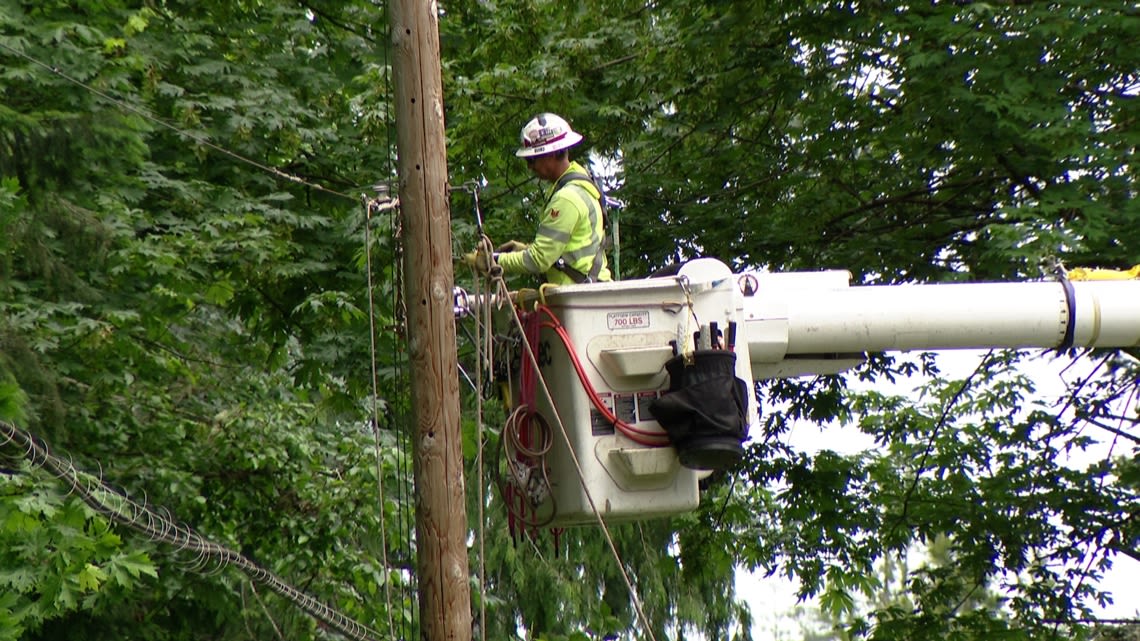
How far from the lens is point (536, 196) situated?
40.5 ft

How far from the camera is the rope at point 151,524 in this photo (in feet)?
29.6

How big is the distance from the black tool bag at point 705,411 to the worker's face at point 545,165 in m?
1.32

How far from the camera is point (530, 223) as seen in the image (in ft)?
39.5

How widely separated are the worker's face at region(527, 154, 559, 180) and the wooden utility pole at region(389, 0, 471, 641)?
61 centimetres

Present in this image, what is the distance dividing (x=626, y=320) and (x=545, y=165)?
1045 mm

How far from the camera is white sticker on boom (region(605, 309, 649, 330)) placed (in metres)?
6.96

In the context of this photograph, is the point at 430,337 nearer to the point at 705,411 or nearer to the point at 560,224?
the point at 560,224

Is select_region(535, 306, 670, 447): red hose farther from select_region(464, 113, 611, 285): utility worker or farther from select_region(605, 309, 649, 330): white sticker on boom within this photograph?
select_region(464, 113, 611, 285): utility worker

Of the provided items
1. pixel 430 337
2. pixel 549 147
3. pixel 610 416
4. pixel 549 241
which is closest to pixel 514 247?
pixel 549 241

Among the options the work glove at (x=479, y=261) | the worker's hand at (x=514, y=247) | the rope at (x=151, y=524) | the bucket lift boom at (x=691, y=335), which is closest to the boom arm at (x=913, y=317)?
the bucket lift boom at (x=691, y=335)

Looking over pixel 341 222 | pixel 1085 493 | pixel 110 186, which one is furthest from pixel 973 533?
pixel 110 186

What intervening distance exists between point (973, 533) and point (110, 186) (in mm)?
6685

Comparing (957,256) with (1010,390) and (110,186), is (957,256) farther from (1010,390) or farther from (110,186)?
(110,186)

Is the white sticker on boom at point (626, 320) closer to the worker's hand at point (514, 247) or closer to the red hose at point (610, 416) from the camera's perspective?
the red hose at point (610, 416)
